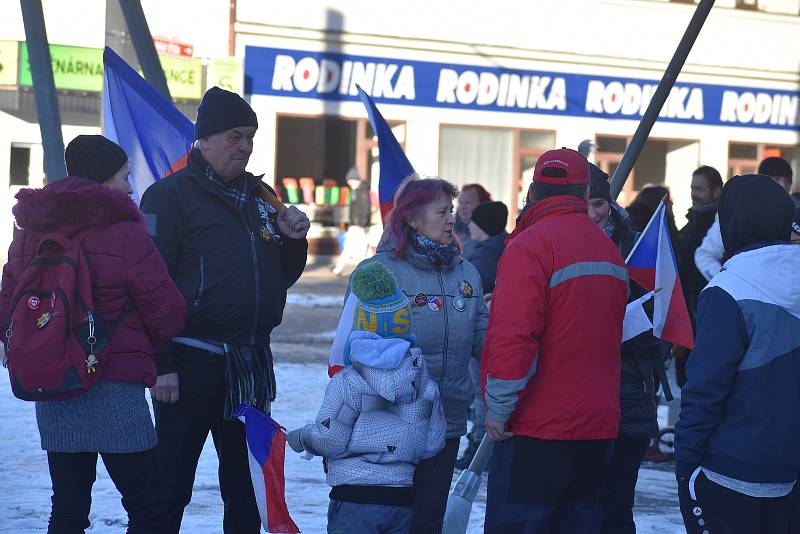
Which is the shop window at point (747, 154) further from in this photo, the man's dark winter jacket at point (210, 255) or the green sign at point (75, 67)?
the man's dark winter jacket at point (210, 255)

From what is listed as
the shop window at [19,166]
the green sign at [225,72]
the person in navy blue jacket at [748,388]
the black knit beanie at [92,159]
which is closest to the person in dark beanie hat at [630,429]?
the person in navy blue jacket at [748,388]

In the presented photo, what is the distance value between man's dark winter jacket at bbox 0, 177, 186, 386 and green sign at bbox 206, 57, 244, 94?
1754 cm

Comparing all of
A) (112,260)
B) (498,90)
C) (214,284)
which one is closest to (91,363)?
(112,260)

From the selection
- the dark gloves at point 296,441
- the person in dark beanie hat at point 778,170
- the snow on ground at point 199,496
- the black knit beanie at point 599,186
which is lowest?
the snow on ground at point 199,496

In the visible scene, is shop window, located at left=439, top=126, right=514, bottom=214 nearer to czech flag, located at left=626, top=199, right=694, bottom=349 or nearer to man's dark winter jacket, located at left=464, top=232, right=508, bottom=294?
man's dark winter jacket, located at left=464, top=232, right=508, bottom=294

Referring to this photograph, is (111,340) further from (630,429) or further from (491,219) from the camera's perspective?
(491,219)

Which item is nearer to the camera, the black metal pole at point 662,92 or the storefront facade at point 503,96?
the black metal pole at point 662,92

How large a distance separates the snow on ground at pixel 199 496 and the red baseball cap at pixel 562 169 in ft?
7.22

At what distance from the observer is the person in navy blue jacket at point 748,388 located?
142 inches

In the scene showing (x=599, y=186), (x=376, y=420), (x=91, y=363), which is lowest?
(x=376, y=420)

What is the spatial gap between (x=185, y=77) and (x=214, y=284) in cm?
1730

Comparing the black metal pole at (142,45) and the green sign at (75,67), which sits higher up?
the green sign at (75,67)

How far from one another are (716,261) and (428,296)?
3.28 m

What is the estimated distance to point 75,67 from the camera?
68.5ft
